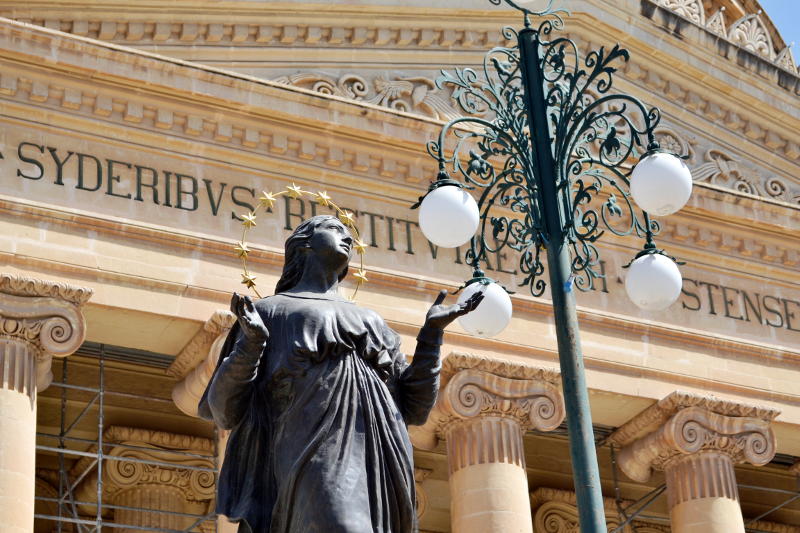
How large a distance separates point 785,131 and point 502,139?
1250 cm

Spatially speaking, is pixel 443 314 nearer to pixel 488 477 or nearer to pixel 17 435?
pixel 17 435

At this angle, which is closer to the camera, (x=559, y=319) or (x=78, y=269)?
(x=559, y=319)

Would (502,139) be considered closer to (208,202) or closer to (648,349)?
(208,202)

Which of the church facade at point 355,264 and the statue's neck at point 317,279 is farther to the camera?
the church facade at point 355,264

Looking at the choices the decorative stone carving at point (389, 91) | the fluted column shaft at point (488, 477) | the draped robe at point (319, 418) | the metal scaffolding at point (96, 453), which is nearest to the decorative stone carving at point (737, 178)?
the metal scaffolding at point (96, 453)

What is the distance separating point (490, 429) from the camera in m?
18.7

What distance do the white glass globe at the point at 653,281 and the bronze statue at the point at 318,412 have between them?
4401mm

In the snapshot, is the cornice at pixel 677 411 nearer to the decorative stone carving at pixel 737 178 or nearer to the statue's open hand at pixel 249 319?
the decorative stone carving at pixel 737 178

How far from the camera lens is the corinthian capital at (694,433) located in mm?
19938

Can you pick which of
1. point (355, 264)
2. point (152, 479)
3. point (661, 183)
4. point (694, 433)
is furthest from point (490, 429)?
point (661, 183)

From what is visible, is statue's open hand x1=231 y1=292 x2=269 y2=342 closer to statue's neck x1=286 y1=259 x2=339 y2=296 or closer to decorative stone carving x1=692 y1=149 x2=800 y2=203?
statue's neck x1=286 y1=259 x2=339 y2=296

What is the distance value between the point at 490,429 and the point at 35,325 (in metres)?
5.10

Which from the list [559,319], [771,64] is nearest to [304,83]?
[771,64]

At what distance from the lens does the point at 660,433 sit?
66.0ft
